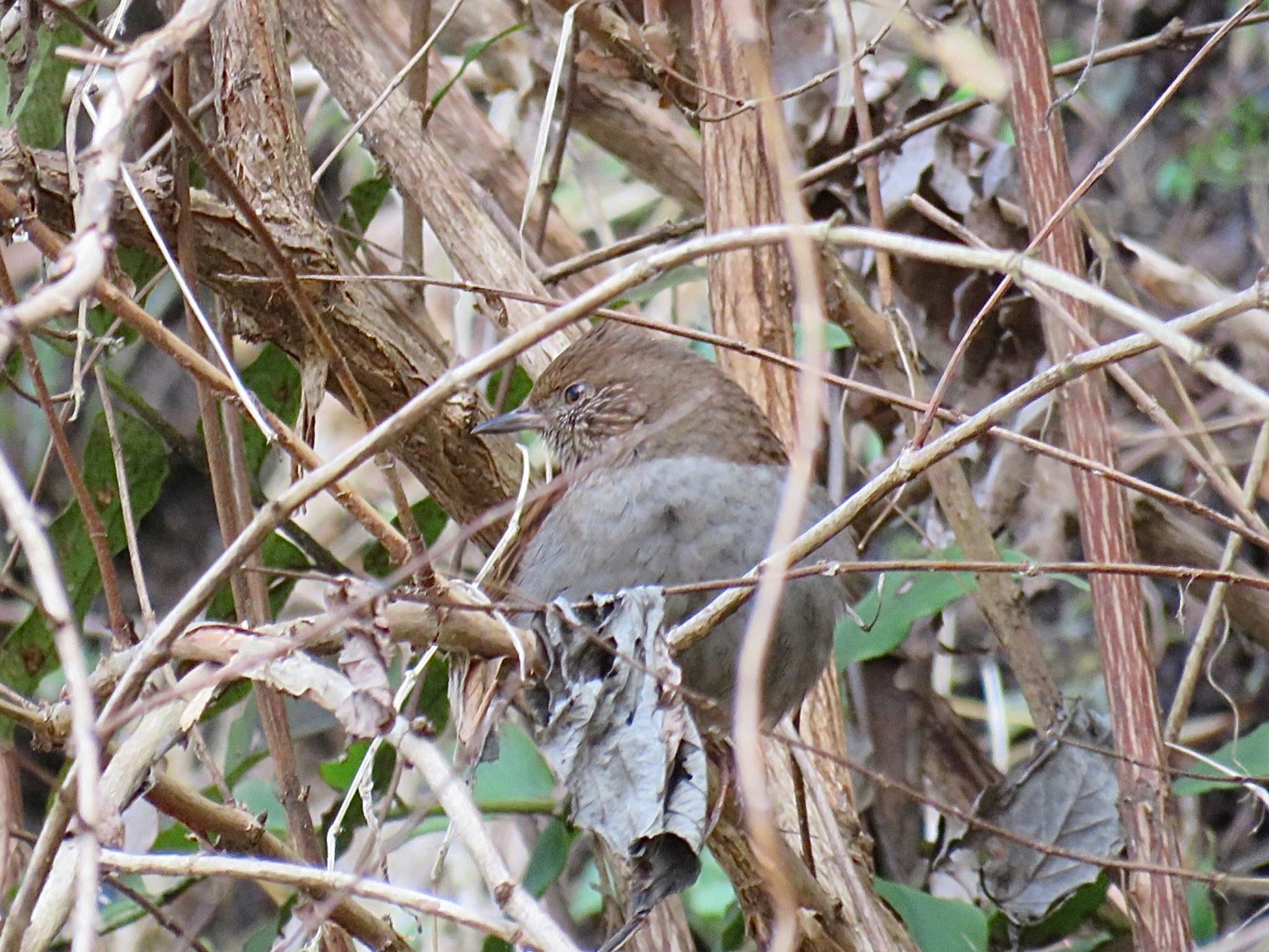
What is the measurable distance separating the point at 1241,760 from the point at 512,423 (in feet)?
5.73

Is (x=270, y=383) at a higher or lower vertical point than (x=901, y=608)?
higher

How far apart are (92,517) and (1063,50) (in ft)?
16.1

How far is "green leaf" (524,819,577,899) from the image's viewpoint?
3.31 metres

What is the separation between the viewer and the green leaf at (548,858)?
10.9 ft

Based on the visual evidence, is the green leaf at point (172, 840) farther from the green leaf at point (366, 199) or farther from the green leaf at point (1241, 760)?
the green leaf at point (1241, 760)

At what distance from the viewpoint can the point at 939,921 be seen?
3135 millimetres

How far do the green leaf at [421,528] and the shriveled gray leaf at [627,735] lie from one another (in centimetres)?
171

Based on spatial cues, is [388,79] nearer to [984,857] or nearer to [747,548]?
[747,548]

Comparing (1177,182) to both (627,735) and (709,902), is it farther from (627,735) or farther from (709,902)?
(627,735)

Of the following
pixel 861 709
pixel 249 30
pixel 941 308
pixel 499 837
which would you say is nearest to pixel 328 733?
pixel 499 837

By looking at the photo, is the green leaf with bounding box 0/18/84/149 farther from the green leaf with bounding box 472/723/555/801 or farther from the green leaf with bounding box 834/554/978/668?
the green leaf with bounding box 834/554/978/668

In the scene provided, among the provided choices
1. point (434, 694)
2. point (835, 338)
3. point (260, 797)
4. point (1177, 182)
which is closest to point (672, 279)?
point (835, 338)

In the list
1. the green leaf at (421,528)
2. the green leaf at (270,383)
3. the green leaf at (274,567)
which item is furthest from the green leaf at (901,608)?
the green leaf at (270,383)

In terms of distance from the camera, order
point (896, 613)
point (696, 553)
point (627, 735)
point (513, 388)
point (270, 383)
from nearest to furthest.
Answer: point (627, 735) → point (696, 553) → point (896, 613) → point (270, 383) → point (513, 388)
